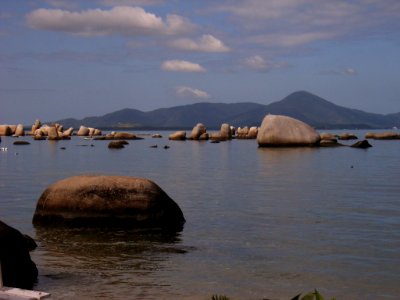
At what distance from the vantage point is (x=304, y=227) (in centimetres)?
1483

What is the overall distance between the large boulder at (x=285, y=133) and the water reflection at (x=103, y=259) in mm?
42477

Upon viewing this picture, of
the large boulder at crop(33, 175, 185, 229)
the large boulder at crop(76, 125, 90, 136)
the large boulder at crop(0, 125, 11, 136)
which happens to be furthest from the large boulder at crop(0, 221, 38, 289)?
the large boulder at crop(76, 125, 90, 136)

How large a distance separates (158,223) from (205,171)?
19.3 m

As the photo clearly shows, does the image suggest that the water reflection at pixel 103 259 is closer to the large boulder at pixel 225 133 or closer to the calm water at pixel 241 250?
the calm water at pixel 241 250

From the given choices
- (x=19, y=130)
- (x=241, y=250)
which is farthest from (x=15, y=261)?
(x=19, y=130)

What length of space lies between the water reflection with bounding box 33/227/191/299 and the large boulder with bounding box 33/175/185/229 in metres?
0.46

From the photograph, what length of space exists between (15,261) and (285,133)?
48096 mm

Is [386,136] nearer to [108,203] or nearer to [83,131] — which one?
[83,131]

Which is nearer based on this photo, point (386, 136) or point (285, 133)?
point (285, 133)

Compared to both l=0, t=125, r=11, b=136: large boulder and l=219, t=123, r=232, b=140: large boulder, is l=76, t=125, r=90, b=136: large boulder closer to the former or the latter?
l=0, t=125, r=11, b=136: large boulder

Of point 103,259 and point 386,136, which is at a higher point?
point 386,136

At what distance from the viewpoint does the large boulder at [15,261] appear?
918 centimetres

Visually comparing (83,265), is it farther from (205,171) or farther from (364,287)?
(205,171)

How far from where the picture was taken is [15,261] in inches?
369
